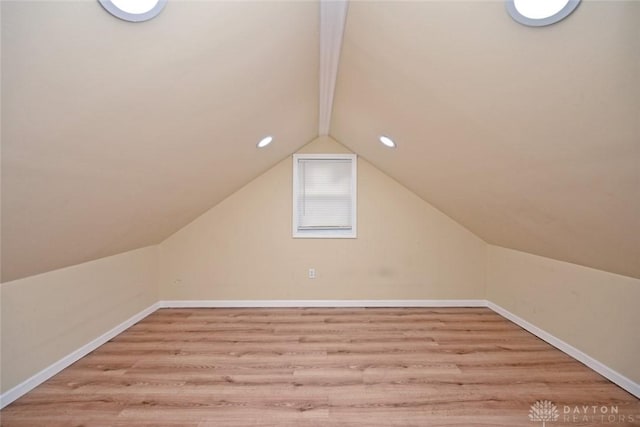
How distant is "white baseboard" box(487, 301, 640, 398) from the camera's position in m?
2.00

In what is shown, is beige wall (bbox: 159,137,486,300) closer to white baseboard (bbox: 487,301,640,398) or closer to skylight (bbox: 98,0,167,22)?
white baseboard (bbox: 487,301,640,398)

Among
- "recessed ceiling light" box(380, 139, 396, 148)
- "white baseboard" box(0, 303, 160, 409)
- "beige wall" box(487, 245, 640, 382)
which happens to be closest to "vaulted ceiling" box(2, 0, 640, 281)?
"recessed ceiling light" box(380, 139, 396, 148)

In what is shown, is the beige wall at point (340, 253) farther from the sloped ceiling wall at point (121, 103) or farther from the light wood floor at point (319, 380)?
the sloped ceiling wall at point (121, 103)

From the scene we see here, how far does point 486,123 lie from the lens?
1517 mm

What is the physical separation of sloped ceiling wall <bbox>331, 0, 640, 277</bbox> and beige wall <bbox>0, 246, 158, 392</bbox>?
2526 millimetres

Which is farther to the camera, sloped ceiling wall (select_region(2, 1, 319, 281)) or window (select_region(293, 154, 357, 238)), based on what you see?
window (select_region(293, 154, 357, 238))

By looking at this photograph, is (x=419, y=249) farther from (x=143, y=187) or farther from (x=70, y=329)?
(x=70, y=329)

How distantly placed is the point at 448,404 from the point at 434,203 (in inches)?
84.0

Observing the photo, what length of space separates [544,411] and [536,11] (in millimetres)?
2168

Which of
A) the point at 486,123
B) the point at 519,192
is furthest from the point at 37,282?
the point at 519,192

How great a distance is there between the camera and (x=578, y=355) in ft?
7.84

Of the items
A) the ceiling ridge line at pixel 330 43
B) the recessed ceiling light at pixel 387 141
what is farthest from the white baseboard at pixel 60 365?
the recessed ceiling light at pixel 387 141

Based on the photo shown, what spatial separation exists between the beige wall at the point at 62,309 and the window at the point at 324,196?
6.27 ft

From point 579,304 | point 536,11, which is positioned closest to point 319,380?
point 579,304
